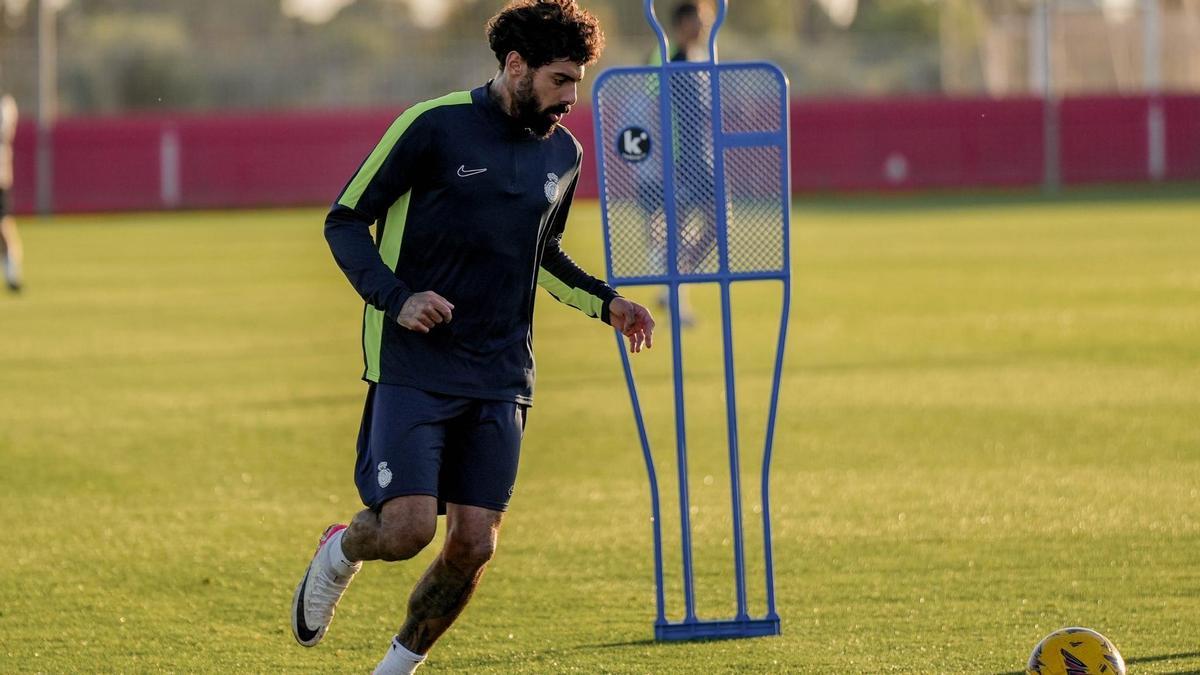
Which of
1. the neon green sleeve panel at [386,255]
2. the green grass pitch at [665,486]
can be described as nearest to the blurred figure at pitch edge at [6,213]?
the green grass pitch at [665,486]

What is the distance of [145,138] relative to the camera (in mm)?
39438

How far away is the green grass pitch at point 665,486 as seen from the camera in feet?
20.6

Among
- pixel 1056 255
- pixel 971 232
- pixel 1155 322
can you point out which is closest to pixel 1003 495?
pixel 1155 322

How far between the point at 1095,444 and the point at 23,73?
35856mm

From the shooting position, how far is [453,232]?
5.39 m

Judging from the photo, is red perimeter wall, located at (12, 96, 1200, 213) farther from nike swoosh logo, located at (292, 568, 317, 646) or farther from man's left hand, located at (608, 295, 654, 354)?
nike swoosh logo, located at (292, 568, 317, 646)

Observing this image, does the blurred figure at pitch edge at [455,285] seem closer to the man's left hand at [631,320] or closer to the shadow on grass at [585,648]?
the man's left hand at [631,320]

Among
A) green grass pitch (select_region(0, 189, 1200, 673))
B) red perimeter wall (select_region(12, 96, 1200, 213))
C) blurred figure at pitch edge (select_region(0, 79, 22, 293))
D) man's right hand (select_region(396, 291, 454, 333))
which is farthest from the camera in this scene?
red perimeter wall (select_region(12, 96, 1200, 213))

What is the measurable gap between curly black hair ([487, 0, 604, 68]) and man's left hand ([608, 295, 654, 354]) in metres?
0.78

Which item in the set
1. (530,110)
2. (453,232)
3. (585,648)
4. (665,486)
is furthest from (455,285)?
(665,486)

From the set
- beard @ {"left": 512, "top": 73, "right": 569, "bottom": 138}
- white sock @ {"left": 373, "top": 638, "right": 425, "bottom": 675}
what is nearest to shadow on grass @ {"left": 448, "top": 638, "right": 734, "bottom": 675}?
white sock @ {"left": 373, "top": 638, "right": 425, "bottom": 675}

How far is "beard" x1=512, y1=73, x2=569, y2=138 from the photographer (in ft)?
17.5

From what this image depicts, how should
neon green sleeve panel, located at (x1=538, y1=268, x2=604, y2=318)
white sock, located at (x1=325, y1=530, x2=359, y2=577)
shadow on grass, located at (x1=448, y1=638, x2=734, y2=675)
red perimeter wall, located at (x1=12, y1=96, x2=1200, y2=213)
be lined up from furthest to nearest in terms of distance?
red perimeter wall, located at (x1=12, y1=96, x2=1200, y2=213), shadow on grass, located at (x1=448, y1=638, x2=734, y2=675), neon green sleeve panel, located at (x1=538, y1=268, x2=604, y2=318), white sock, located at (x1=325, y1=530, x2=359, y2=577)

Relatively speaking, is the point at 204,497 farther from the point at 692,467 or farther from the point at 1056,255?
the point at 1056,255
